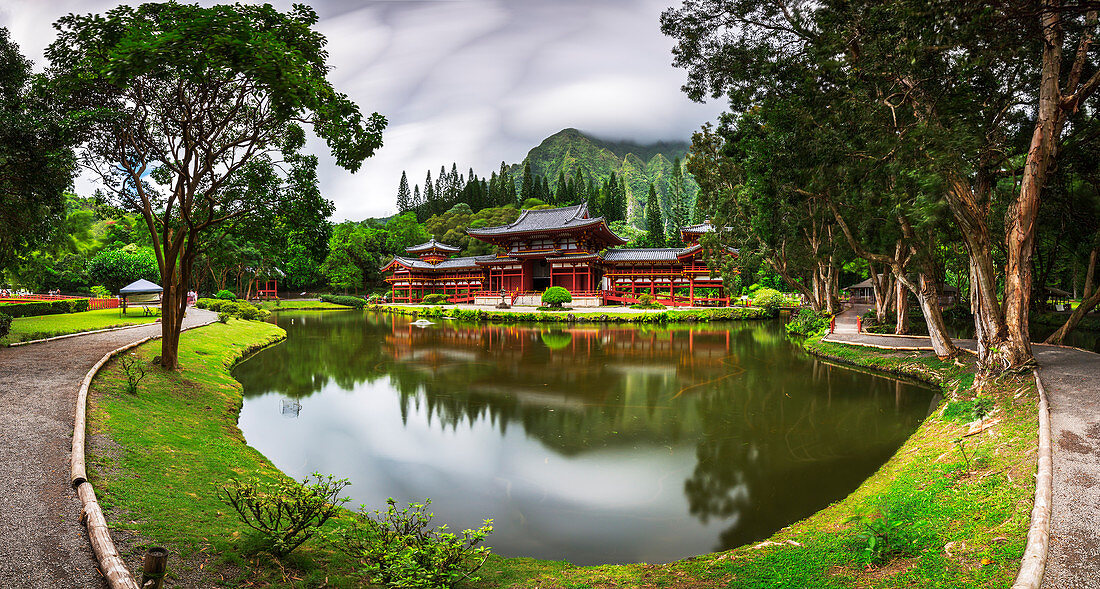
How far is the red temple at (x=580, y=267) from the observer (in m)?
31.7

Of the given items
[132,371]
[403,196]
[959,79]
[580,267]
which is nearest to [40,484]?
[132,371]

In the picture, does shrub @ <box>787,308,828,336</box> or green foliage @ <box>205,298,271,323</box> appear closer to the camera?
shrub @ <box>787,308,828,336</box>

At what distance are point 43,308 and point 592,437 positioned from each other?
25190 mm

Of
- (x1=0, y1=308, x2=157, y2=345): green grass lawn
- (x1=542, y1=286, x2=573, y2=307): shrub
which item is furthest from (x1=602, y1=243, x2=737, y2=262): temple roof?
(x1=0, y1=308, x2=157, y2=345): green grass lawn

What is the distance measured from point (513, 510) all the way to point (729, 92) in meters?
9.69

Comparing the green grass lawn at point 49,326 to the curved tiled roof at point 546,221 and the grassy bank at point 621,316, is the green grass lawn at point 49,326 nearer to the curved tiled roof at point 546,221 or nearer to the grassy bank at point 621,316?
the grassy bank at point 621,316

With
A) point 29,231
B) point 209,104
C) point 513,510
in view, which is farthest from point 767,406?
point 29,231

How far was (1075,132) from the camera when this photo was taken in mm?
9055

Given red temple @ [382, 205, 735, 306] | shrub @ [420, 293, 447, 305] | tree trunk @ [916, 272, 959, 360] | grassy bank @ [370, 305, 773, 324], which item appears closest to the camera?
tree trunk @ [916, 272, 959, 360]

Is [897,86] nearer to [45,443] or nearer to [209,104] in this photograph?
[209,104]

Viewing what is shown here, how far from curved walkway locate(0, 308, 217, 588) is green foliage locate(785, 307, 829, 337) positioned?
20.3m

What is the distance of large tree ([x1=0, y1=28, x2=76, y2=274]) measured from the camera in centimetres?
806

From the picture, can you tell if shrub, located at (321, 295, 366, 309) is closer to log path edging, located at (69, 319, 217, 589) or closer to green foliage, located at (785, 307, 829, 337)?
green foliage, located at (785, 307, 829, 337)

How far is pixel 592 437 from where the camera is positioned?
7453 millimetres
